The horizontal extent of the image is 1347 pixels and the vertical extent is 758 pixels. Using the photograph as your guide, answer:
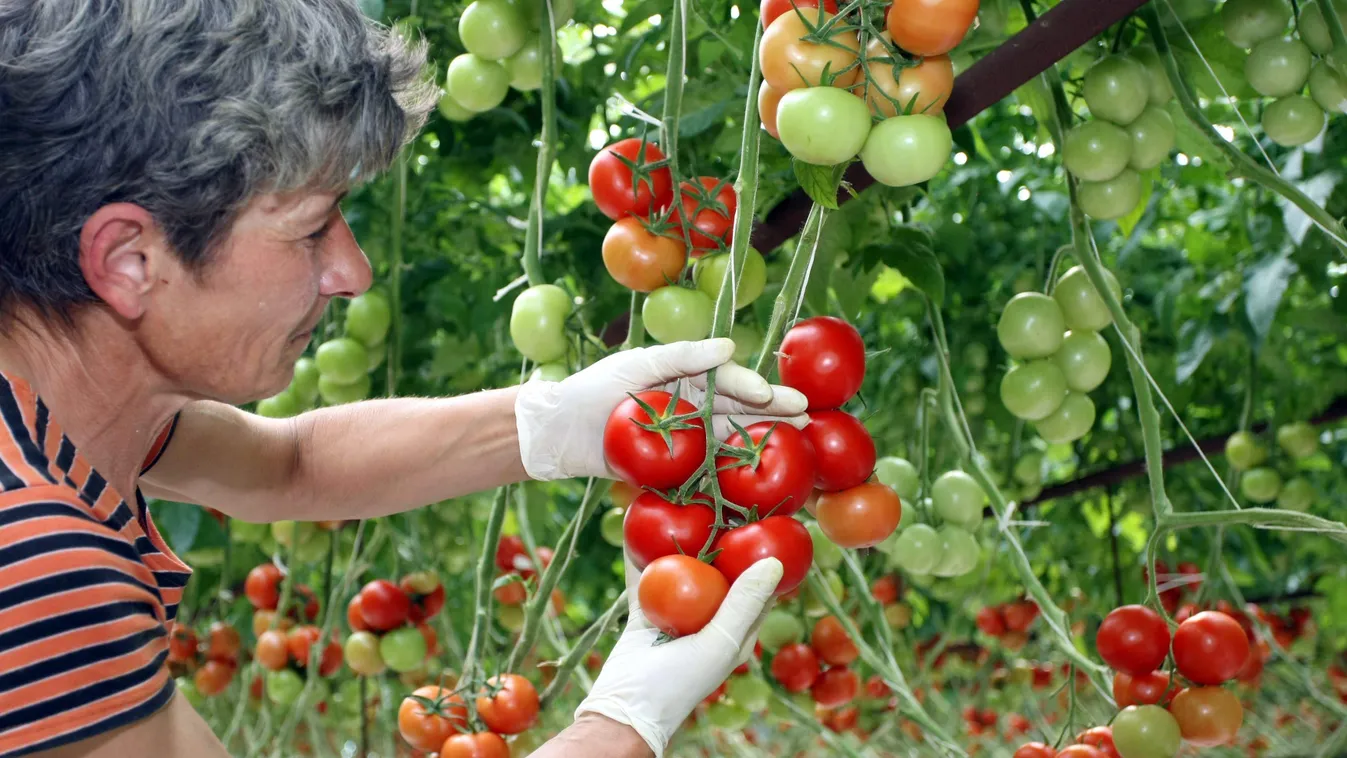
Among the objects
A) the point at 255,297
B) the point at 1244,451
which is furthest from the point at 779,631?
the point at 255,297

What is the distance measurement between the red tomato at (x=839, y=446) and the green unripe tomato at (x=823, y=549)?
0.60 metres

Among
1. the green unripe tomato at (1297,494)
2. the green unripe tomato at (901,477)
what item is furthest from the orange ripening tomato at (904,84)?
the green unripe tomato at (1297,494)

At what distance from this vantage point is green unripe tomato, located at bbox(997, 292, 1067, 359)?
1.22 meters

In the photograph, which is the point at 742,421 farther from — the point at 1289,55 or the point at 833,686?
the point at 833,686

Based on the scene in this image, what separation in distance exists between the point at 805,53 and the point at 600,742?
52 centimetres

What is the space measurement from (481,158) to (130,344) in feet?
2.98

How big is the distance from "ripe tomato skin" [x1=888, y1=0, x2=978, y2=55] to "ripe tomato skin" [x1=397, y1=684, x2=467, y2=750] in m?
0.81

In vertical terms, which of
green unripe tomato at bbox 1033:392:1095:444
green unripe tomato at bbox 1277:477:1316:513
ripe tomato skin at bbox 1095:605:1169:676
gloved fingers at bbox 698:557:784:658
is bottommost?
green unripe tomato at bbox 1277:477:1316:513

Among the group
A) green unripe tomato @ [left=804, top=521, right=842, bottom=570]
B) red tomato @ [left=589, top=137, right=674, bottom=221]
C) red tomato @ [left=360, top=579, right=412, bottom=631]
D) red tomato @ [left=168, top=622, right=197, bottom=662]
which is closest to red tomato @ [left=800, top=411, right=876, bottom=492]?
red tomato @ [left=589, top=137, right=674, bottom=221]

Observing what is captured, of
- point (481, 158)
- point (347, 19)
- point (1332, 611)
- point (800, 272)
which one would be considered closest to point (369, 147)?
point (347, 19)

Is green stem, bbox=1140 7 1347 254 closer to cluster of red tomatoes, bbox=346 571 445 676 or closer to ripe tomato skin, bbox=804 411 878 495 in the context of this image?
ripe tomato skin, bbox=804 411 878 495

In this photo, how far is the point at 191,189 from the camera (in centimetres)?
84

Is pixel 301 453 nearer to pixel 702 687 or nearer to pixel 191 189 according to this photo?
pixel 191 189

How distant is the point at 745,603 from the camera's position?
771mm
